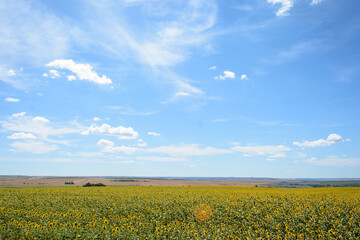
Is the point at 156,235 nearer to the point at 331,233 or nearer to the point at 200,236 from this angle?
the point at 200,236

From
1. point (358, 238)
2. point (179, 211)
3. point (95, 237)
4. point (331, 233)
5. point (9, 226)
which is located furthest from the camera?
point (179, 211)

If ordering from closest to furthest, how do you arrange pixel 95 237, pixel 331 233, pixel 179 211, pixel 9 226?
pixel 331 233 < pixel 95 237 < pixel 9 226 < pixel 179 211

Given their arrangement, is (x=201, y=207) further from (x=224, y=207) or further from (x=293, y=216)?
(x=293, y=216)

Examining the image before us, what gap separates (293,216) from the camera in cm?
1487

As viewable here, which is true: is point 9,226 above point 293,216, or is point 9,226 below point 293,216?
below

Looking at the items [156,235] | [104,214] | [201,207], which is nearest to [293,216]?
[201,207]

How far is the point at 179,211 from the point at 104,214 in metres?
6.25

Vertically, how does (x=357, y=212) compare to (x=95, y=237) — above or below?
above

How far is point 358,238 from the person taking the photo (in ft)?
36.8

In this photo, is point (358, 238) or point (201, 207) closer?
point (358, 238)

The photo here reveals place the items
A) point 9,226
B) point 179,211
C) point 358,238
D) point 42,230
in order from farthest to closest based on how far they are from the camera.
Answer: point 179,211, point 9,226, point 42,230, point 358,238

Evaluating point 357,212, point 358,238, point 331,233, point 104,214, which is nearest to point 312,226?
point 331,233

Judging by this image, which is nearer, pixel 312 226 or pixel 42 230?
pixel 312 226

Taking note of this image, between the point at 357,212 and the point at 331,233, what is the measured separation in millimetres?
3799
